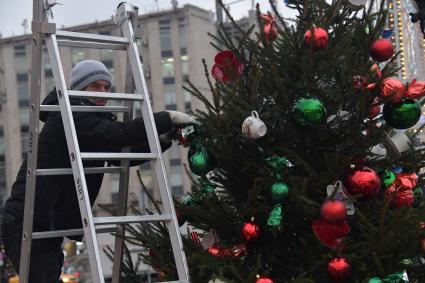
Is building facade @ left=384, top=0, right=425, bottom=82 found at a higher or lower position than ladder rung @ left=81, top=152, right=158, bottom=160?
higher

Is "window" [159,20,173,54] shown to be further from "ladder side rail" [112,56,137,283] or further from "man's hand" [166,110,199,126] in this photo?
"man's hand" [166,110,199,126]

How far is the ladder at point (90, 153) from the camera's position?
362cm

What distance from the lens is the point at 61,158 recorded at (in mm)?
4223

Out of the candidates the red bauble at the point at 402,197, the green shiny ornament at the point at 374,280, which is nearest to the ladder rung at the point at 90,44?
the red bauble at the point at 402,197

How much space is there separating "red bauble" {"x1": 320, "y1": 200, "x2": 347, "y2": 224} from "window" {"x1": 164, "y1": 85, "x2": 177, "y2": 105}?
2215 inches

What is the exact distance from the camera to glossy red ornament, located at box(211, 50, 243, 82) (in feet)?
12.6

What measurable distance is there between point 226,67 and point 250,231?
34.7 inches

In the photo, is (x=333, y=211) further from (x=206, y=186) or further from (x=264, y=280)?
(x=206, y=186)

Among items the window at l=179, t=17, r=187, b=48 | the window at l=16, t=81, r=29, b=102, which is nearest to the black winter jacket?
the window at l=179, t=17, r=187, b=48

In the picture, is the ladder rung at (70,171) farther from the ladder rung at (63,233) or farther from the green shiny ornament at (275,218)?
the green shiny ornament at (275,218)

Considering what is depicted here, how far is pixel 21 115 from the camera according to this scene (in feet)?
201

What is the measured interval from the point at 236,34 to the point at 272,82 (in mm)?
543

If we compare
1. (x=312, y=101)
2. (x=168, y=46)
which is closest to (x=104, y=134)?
(x=312, y=101)

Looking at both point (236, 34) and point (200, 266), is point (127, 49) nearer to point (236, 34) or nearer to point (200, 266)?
point (236, 34)
